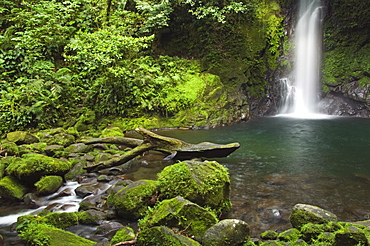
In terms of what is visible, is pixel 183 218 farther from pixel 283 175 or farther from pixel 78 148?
pixel 78 148

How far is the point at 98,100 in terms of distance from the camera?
1323 cm

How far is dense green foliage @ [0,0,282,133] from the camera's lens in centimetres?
1198

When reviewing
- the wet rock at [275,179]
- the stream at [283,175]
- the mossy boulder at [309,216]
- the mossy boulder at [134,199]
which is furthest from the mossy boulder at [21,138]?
the mossy boulder at [309,216]

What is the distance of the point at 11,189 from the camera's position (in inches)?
199

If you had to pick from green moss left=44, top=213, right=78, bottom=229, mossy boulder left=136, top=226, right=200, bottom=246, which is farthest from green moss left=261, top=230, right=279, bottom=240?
green moss left=44, top=213, right=78, bottom=229

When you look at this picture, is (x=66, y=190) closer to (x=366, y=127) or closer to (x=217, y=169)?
(x=217, y=169)

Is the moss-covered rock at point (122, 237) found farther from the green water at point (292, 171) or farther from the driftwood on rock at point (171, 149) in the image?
the driftwood on rock at point (171, 149)

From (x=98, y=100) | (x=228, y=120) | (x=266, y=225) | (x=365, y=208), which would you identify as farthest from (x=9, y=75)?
(x=365, y=208)

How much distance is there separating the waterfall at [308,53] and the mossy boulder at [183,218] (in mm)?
17659

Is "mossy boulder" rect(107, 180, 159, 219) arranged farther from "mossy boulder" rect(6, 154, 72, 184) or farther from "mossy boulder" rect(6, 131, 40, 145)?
"mossy boulder" rect(6, 131, 40, 145)

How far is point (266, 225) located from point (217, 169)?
1.17 m

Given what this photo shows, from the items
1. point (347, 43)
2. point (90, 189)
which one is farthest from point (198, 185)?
point (347, 43)

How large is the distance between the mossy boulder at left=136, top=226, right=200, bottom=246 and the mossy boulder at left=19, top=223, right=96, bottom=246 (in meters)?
0.75

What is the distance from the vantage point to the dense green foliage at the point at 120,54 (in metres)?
12.0
